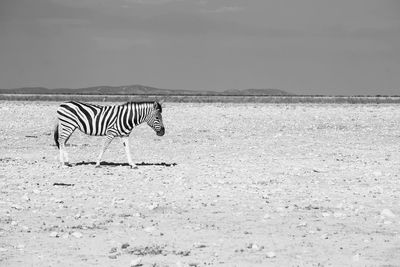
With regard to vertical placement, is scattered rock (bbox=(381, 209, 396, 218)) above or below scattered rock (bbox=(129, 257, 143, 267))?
above

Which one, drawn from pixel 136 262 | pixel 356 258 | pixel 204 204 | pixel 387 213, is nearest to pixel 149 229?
pixel 136 262

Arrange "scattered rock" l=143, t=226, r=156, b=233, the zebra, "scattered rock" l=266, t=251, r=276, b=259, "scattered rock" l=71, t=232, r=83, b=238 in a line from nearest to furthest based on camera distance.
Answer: "scattered rock" l=266, t=251, r=276, b=259, "scattered rock" l=71, t=232, r=83, b=238, "scattered rock" l=143, t=226, r=156, b=233, the zebra

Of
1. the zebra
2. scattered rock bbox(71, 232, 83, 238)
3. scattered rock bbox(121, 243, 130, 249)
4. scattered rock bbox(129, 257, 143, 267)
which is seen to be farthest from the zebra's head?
scattered rock bbox(129, 257, 143, 267)

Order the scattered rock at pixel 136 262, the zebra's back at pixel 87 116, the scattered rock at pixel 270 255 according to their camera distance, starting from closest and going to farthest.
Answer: the scattered rock at pixel 136 262 → the scattered rock at pixel 270 255 → the zebra's back at pixel 87 116

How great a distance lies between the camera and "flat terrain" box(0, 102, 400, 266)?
1079 centimetres

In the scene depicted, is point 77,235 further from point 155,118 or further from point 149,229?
point 155,118

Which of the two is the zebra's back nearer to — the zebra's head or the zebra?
the zebra

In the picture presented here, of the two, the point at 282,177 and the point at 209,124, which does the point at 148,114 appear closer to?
the point at 282,177

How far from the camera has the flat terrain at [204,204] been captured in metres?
10.8

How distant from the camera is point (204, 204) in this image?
14.3 meters

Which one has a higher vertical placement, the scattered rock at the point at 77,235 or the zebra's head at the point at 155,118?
the zebra's head at the point at 155,118

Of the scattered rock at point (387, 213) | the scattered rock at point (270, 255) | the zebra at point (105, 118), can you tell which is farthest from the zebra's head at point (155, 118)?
the scattered rock at point (270, 255)

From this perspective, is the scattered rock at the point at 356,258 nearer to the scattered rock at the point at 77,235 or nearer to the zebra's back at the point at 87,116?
the scattered rock at the point at 77,235

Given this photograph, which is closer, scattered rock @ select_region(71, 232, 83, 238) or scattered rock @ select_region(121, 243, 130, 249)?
scattered rock @ select_region(121, 243, 130, 249)
